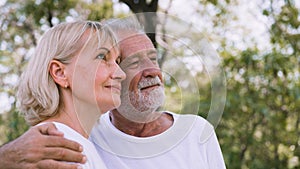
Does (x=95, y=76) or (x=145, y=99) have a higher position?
(x=95, y=76)

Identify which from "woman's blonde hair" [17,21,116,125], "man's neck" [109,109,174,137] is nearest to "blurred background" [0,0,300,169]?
"man's neck" [109,109,174,137]

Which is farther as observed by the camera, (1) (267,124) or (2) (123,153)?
(1) (267,124)

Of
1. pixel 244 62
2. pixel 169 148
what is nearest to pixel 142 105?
pixel 169 148

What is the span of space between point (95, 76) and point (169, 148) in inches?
13.2

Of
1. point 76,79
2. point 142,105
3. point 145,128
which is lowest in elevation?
point 145,128

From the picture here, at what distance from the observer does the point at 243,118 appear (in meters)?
4.86

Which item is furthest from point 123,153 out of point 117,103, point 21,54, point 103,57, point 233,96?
point 21,54

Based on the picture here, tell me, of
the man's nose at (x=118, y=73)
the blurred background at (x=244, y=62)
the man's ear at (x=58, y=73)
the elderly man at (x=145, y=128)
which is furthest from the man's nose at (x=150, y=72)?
the blurred background at (x=244, y=62)

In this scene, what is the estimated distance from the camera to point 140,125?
5.46 ft

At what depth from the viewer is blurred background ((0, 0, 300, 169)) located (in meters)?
→ 4.64

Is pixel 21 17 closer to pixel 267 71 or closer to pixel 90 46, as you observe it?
pixel 267 71

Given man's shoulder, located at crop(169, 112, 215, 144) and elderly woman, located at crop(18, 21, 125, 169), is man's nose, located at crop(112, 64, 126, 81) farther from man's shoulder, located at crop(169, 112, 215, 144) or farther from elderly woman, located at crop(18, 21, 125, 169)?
man's shoulder, located at crop(169, 112, 215, 144)

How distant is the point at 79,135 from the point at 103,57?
0.20 metres

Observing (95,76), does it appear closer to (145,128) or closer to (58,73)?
(58,73)
